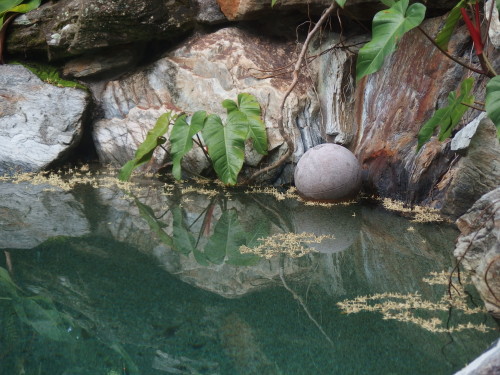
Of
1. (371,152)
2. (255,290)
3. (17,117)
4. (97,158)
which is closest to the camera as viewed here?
(255,290)

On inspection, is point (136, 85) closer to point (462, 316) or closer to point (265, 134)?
point (265, 134)

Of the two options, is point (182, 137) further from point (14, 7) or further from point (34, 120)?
point (14, 7)

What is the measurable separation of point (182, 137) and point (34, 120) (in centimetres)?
219

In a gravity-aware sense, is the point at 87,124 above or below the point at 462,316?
below

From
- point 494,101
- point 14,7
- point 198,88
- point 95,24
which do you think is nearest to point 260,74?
point 198,88

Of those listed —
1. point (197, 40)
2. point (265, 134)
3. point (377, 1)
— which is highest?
point (377, 1)

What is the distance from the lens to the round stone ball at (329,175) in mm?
5324

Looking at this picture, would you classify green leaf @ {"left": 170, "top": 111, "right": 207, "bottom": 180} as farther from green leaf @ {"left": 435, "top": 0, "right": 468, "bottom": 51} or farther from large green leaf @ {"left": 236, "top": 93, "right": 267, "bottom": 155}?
green leaf @ {"left": 435, "top": 0, "right": 468, "bottom": 51}

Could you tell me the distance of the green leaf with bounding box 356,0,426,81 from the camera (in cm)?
352

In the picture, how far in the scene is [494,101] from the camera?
3072 millimetres

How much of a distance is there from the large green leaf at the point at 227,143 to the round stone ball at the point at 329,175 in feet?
1.94

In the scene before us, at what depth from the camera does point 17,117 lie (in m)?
6.94

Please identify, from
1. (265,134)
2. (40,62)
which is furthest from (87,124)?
(265,134)

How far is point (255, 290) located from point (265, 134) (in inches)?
104
